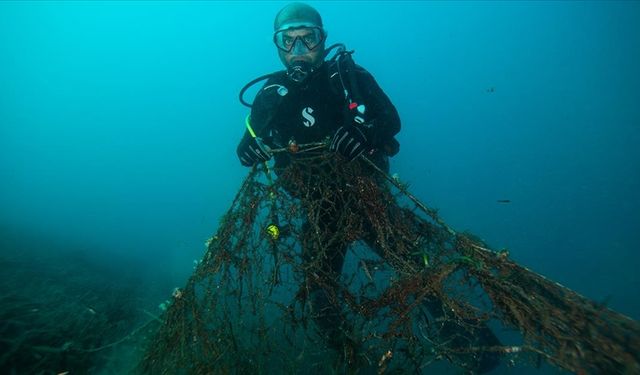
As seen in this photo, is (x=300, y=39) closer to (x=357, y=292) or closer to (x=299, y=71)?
(x=299, y=71)

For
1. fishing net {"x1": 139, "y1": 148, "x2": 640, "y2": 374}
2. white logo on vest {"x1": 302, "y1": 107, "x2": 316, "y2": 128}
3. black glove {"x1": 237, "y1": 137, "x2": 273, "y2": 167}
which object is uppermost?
white logo on vest {"x1": 302, "y1": 107, "x2": 316, "y2": 128}

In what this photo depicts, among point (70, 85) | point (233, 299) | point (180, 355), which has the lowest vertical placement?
point (180, 355)

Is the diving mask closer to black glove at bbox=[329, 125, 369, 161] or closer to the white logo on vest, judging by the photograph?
the white logo on vest

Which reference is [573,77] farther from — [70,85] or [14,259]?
[70,85]

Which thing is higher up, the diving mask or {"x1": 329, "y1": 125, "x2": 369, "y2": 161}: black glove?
the diving mask

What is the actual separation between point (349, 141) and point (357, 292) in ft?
4.91

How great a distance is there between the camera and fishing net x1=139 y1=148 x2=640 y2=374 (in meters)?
2.34

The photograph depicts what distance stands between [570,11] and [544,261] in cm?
4295

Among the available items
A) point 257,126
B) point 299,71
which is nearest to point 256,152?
point 257,126

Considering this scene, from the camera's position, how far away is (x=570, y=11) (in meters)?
43.7

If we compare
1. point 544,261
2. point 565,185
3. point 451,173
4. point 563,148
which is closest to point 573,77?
point 563,148

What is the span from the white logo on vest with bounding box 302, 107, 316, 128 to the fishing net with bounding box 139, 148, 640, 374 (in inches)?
24.3

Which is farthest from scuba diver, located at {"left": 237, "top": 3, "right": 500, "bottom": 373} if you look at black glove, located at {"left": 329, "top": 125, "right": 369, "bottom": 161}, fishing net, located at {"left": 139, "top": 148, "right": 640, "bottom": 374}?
fishing net, located at {"left": 139, "top": 148, "right": 640, "bottom": 374}

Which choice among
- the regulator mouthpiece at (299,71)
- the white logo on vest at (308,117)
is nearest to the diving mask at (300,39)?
the regulator mouthpiece at (299,71)
